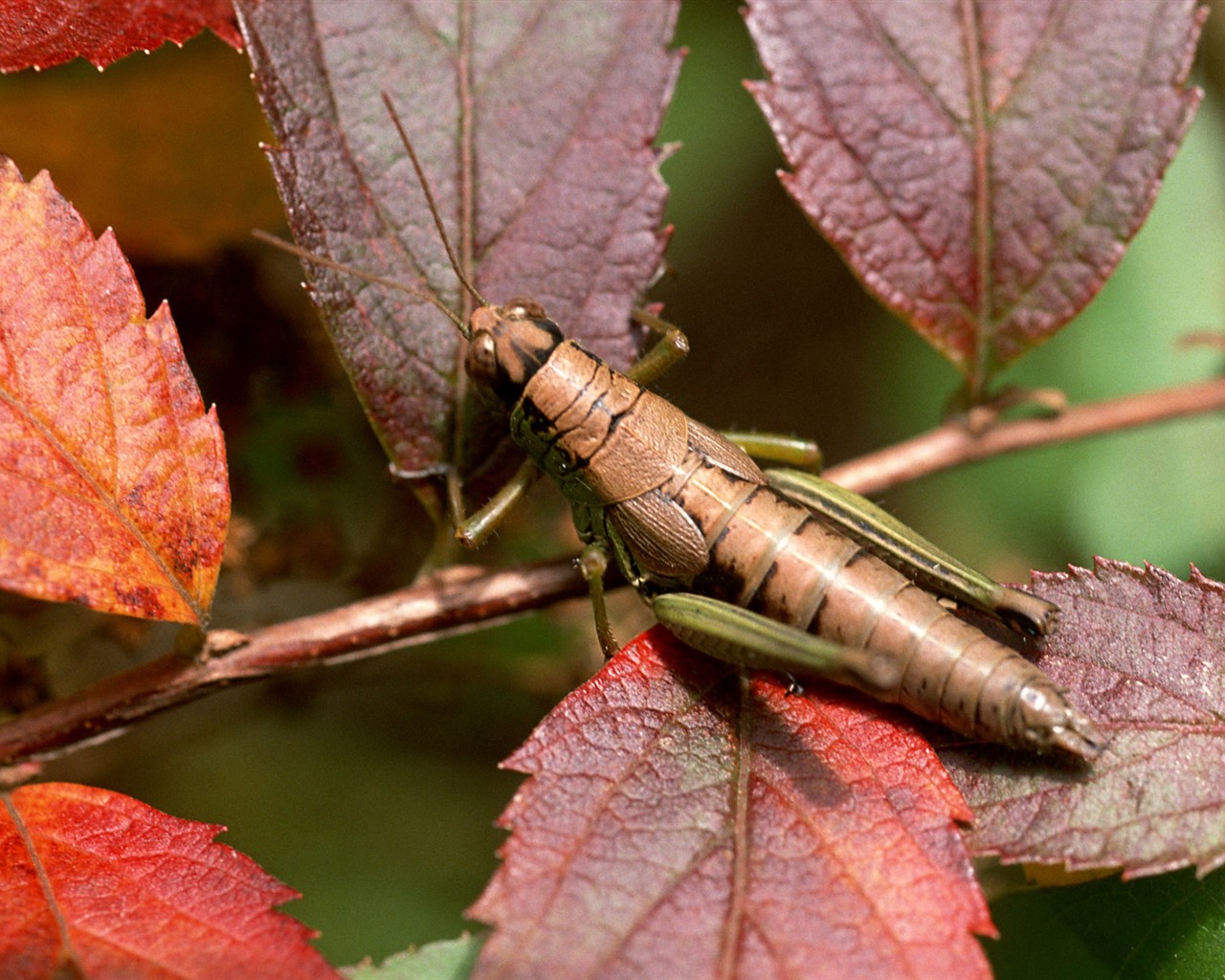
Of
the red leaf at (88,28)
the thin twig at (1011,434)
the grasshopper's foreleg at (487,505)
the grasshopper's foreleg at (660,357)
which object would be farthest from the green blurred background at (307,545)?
the red leaf at (88,28)

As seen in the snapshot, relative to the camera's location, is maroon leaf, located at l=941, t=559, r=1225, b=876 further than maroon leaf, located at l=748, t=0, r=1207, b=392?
No

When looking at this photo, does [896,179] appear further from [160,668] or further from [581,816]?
[160,668]

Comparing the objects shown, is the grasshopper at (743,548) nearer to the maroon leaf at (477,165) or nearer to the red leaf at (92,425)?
the maroon leaf at (477,165)

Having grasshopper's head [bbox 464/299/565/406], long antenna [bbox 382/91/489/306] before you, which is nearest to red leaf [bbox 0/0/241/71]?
long antenna [bbox 382/91/489/306]

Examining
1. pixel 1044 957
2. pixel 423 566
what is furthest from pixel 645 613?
pixel 1044 957

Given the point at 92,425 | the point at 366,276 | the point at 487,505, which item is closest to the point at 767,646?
the point at 487,505

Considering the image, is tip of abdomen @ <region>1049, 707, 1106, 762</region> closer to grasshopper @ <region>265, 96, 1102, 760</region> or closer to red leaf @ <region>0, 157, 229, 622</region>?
grasshopper @ <region>265, 96, 1102, 760</region>
